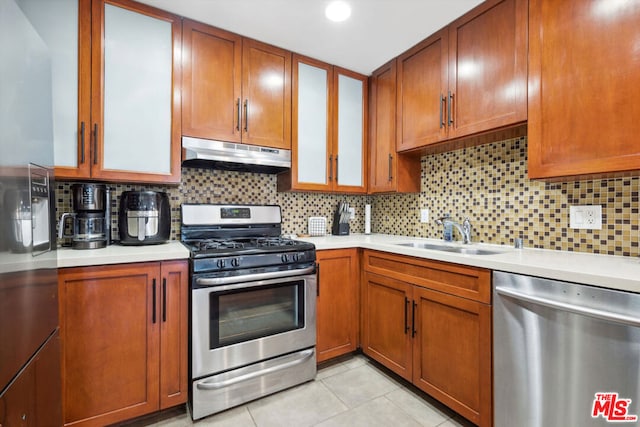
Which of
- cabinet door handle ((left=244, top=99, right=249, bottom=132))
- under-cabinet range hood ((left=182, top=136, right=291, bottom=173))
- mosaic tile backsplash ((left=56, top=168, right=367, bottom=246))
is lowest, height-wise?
mosaic tile backsplash ((left=56, top=168, right=367, bottom=246))

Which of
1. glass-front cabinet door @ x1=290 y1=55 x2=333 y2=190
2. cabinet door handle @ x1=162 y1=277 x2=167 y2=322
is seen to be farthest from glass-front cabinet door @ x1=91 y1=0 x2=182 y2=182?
glass-front cabinet door @ x1=290 y1=55 x2=333 y2=190

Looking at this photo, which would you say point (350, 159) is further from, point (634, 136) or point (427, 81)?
point (634, 136)

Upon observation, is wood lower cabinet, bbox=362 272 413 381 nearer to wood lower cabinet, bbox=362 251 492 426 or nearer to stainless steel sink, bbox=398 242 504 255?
wood lower cabinet, bbox=362 251 492 426

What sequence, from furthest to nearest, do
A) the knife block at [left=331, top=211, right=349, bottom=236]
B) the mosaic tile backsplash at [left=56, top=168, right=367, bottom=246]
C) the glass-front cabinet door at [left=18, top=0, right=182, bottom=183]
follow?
1. the knife block at [left=331, top=211, right=349, bottom=236]
2. the mosaic tile backsplash at [left=56, top=168, right=367, bottom=246]
3. the glass-front cabinet door at [left=18, top=0, right=182, bottom=183]

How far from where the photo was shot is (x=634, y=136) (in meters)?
1.17

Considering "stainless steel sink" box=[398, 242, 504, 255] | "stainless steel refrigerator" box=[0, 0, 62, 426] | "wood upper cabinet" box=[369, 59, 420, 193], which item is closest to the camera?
"stainless steel refrigerator" box=[0, 0, 62, 426]

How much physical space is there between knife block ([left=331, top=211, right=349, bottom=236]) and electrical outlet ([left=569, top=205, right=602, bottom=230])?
1.56 meters

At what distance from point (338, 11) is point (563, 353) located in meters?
2.04

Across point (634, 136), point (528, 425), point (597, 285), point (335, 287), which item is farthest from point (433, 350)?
point (634, 136)

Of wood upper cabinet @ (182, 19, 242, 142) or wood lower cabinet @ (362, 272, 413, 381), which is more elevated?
wood upper cabinet @ (182, 19, 242, 142)

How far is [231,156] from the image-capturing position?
6.50ft

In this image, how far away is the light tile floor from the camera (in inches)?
62.0

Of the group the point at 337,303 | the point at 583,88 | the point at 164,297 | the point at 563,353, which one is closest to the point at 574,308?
the point at 563,353

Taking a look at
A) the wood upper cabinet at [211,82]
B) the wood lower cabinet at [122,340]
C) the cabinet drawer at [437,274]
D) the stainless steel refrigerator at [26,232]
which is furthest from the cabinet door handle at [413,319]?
the stainless steel refrigerator at [26,232]
